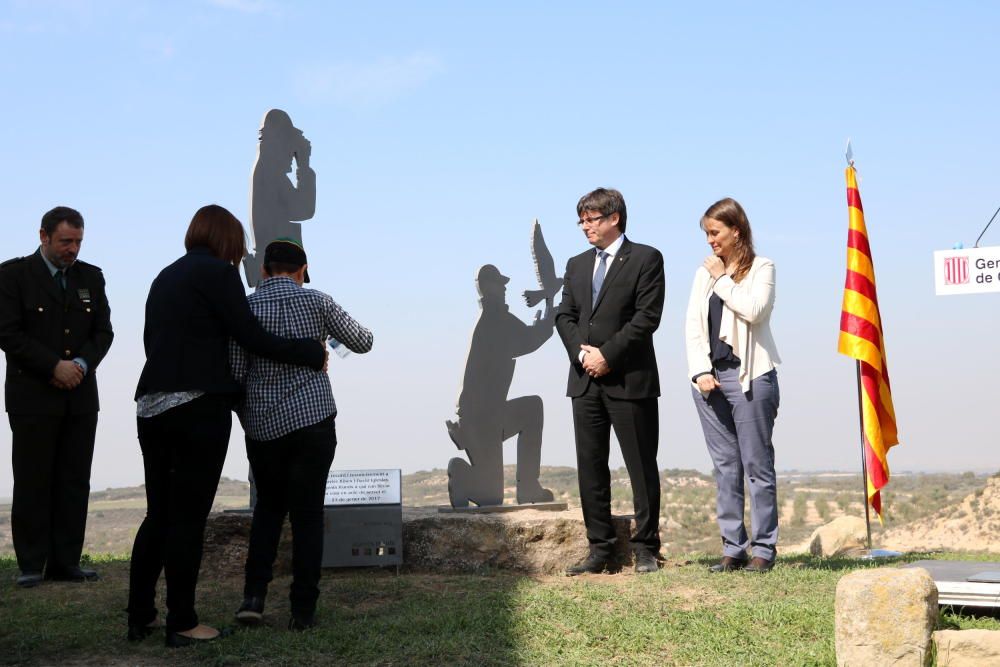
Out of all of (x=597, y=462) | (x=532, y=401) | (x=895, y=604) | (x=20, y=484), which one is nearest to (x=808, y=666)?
(x=895, y=604)

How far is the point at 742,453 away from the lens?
18.4 feet

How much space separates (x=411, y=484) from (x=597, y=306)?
56.0 feet

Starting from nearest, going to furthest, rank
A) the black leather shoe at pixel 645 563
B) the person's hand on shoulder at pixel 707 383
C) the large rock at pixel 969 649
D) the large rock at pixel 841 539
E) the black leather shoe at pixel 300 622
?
the large rock at pixel 969 649 < the black leather shoe at pixel 300 622 < the person's hand on shoulder at pixel 707 383 < the black leather shoe at pixel 645 563 < the large rock at pixel 841 539

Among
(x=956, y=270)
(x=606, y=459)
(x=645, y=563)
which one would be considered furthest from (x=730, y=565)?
(x=956, y=270)

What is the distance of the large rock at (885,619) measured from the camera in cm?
375

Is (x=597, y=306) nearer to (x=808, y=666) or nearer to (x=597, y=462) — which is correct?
(x=597, y=462)

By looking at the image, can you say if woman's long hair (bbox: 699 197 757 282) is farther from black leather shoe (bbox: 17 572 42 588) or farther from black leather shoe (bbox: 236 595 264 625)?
black leather shoe (bbox: 17 572 42 588)

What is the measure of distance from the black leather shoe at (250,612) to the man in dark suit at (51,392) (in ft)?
6.81

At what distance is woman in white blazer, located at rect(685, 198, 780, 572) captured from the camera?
555 cm

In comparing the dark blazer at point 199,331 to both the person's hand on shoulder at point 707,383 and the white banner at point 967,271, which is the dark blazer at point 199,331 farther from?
the white banner at point 967,271

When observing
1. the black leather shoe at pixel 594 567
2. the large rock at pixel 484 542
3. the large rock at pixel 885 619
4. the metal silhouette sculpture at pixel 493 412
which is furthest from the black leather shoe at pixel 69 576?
the large rock at pixel 885 619

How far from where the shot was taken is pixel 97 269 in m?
6.31

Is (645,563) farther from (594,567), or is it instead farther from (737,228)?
(737,228)

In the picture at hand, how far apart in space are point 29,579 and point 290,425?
266 centimetres
